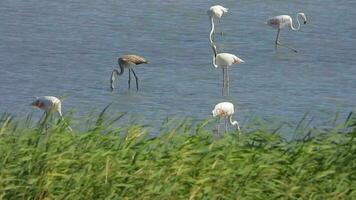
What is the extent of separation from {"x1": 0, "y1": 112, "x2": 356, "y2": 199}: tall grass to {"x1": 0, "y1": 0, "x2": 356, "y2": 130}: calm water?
411cm

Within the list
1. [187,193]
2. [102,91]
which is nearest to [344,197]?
[187,193]

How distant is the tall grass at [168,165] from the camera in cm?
770

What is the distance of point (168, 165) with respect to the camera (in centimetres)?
798

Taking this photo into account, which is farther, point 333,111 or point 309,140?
point 333,111

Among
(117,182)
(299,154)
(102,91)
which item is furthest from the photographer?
(102,91)

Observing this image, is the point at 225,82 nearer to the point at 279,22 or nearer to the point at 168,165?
the point at 279,22

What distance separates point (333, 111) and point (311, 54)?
414cm

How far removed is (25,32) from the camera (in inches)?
710

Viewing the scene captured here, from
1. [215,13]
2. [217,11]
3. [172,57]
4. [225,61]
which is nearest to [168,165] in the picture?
[225,61]

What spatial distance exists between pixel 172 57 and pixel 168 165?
8.84m

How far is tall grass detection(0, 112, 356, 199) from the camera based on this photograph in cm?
770

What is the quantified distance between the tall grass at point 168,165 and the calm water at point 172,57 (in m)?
4.11

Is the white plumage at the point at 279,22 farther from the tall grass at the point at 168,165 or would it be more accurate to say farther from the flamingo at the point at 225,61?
the tall grass at the point at 168,165

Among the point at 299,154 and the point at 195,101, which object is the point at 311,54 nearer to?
the point at 195,101
